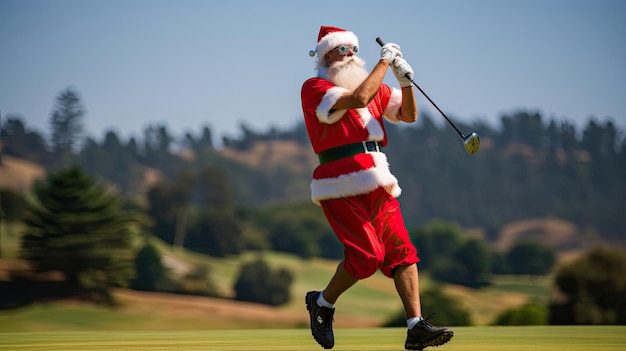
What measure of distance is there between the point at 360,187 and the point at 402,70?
75 centimetres

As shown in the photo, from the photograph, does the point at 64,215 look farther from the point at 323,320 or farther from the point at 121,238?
the point at 323,320

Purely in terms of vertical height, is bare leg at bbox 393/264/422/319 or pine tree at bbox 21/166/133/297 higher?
pine tree at bbox 21/166/133/297

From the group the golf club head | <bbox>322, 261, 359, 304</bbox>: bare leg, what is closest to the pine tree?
<bbox>322, 261, 359, 304</bbox>: bare leg

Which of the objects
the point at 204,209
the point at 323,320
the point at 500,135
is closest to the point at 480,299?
the point at 204,209

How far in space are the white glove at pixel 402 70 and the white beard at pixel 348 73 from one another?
20cm

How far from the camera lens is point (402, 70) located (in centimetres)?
571

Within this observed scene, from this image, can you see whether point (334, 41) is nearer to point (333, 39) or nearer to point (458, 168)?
point (333, 39)

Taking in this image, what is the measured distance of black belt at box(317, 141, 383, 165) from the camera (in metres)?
5.65

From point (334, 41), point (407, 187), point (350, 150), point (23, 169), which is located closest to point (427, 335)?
point (350, 150)

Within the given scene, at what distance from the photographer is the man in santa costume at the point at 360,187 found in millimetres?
5492

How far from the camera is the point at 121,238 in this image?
2030 inches

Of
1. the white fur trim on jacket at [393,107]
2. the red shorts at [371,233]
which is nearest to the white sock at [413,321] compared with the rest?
the red shorts at [371,233]

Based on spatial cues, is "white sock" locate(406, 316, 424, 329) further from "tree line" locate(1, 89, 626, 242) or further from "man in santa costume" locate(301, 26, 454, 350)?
"tree line" locate(1, 89, 626, 242)

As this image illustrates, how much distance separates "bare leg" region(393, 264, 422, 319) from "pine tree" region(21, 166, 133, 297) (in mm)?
42077
